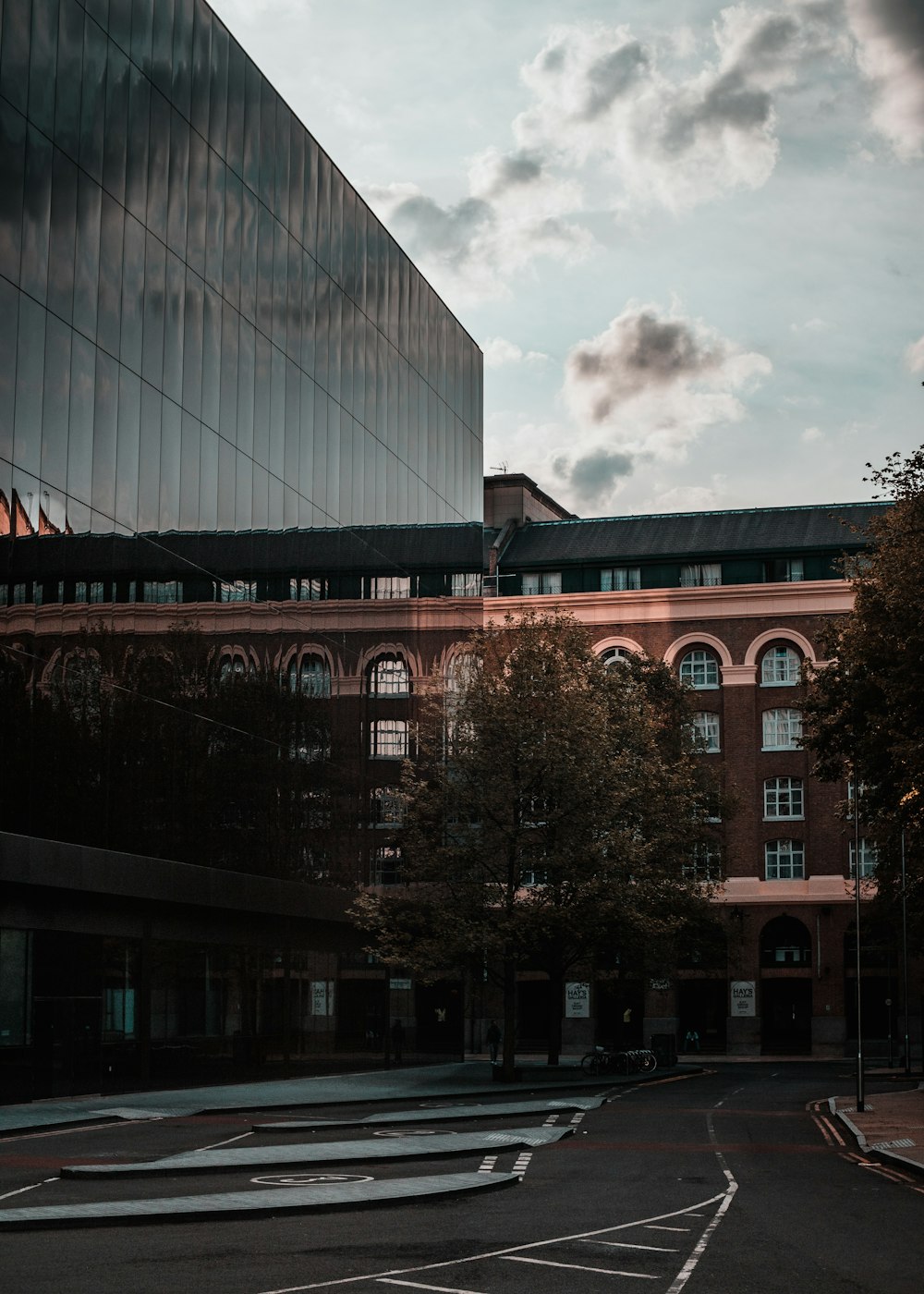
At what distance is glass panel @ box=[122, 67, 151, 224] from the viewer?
37.0 meters

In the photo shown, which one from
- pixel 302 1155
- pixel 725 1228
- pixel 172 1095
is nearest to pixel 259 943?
pixel 172 1095

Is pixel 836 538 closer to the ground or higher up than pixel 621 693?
higher up

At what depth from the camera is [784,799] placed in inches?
3130

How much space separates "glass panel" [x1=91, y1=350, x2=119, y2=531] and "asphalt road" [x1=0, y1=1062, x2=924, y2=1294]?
517 inches

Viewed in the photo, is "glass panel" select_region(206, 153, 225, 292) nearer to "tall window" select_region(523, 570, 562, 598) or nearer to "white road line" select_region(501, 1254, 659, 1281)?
"white road line" select_region(501, 1254, 659, 1281)

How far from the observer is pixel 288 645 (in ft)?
149

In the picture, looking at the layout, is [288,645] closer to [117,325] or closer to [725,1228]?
[117,325]

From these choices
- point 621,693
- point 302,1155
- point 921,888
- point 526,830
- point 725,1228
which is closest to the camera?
point 725,1228

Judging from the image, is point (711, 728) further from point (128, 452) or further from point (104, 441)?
point (104, 441)

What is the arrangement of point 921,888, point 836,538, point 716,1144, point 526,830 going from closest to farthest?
1. point 716,1144
2. point 921,888
3. point 526,830
4. point 836,538

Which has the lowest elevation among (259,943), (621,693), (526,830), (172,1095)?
(172,1095)

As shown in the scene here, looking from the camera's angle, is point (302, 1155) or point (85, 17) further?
point (85, 17)

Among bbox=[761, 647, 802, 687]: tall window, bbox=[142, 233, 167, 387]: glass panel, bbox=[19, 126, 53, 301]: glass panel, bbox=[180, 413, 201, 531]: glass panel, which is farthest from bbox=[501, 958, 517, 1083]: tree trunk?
bbox=[761, 647, 802, 687]: tall window

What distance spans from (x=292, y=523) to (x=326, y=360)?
238 inches
